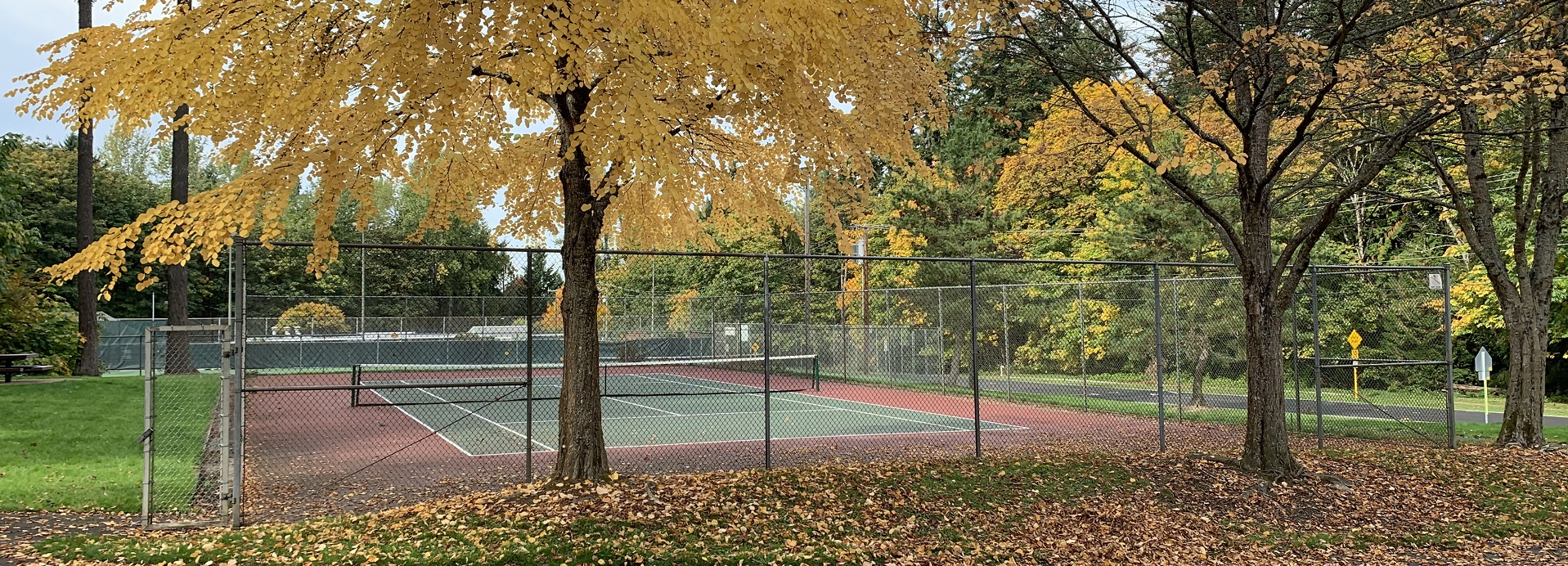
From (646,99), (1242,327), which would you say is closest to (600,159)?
(646,99)

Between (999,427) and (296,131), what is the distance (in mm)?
11933

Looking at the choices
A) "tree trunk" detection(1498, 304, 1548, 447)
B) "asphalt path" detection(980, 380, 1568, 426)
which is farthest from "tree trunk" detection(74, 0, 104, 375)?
→ "tree trunk" detection(1498, 304, 1548, 447)

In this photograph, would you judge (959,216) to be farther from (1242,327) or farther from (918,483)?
(918,483)

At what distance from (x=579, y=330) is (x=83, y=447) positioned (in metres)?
7.38

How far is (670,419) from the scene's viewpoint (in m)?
17.2

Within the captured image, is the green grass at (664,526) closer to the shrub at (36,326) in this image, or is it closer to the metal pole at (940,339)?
the metal pole at (940,339)

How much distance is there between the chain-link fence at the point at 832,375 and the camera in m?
10.8

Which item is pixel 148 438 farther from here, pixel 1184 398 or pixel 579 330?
pixel 1184 398

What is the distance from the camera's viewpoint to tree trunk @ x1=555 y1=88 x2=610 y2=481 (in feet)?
26.2

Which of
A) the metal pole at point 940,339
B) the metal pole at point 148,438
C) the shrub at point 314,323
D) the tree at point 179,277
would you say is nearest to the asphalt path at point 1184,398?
the metal pole at point 940,339

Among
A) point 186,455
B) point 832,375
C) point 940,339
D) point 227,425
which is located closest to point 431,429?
point 186,455

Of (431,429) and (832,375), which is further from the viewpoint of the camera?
(832,375)

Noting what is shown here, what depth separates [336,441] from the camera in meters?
13.6

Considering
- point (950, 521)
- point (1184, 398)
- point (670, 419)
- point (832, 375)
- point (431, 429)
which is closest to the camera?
point (950, 521)
